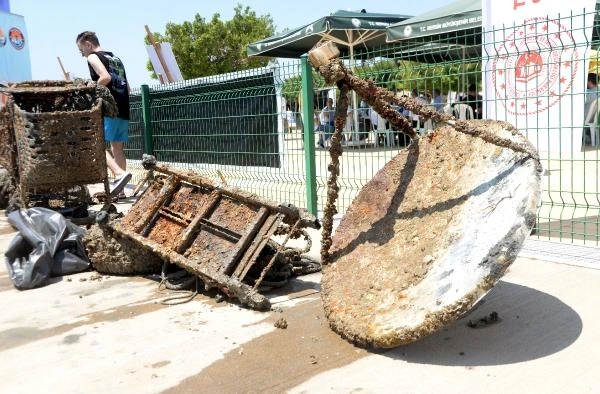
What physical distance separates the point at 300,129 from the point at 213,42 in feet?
86.9

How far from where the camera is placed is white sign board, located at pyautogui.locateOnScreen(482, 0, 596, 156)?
4723 millimetres

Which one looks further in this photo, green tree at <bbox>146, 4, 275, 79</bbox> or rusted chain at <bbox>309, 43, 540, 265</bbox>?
green tree at <bbox>146, 4, 275, 79</bbox>

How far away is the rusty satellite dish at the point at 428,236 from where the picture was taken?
2564 millimetres

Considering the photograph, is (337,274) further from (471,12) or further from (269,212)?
(471,12)

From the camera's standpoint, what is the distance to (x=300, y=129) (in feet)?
20.7

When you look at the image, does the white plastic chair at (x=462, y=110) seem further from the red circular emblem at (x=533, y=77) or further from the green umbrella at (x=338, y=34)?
the green umbrella at (x=338, y=34)

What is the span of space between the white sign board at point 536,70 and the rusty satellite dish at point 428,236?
1.47m

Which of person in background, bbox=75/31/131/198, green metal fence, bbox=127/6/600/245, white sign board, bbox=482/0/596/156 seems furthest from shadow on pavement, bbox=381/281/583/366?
person in background, bbox=75/31/131/198

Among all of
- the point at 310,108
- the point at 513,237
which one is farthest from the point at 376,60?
the point at 513,237

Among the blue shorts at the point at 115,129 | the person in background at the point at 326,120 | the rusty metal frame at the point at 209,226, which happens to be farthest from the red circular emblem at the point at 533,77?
the blue shorts at the point at 115,129

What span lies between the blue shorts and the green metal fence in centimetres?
92

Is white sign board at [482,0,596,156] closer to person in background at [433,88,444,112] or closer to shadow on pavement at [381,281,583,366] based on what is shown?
person in background at [433,88,444,112]

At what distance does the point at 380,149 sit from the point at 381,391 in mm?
3563

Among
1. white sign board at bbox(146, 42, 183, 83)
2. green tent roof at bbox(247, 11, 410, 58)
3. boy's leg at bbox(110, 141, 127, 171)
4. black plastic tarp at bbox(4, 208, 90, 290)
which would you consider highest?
green tent roof at bbox(247, 11, 410, 58)
